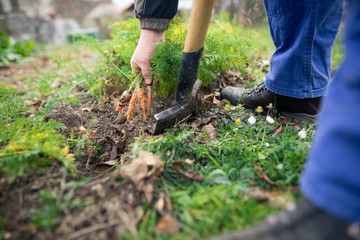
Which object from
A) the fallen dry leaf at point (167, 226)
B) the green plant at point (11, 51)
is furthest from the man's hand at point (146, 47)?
the green plant at point (11, 51)

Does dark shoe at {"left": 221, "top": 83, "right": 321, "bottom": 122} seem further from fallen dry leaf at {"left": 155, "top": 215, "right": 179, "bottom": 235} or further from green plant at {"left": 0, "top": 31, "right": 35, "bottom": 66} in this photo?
green plant at {"left": 0, "top": 31, "right": 35, "bottom": 66}

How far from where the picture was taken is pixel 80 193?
1090 mm

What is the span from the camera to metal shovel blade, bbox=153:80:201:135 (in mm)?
1600

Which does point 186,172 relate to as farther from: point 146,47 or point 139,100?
point 146,47

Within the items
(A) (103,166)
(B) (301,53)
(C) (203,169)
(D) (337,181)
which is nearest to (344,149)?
(D) (337,181)

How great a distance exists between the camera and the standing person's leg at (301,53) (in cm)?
165

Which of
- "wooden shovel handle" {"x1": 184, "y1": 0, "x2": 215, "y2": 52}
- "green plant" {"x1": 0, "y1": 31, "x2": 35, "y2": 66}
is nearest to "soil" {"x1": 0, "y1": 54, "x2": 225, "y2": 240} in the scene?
"wooden shovel handle" {"x1": 184, "y1": 0, "x2": 215, "y2": 52}

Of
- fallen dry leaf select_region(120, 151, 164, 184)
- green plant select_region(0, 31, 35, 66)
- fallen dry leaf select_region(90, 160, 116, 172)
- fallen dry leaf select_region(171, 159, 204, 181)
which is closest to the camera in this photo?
fallen dry leaf select_region(120, 151, 164, 184)

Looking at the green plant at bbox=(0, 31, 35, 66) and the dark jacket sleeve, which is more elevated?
the dark jacket sleeve

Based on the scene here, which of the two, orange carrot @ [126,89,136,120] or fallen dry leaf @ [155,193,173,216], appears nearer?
fallen dry leaf @ [155,193,173,216]

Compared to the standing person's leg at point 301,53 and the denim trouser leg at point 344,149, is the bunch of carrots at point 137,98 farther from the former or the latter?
the denim trouser leg at point 344,149

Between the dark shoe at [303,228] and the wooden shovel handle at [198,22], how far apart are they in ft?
3.76

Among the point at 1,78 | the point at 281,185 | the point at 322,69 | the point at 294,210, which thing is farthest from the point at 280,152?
the point at 1,78

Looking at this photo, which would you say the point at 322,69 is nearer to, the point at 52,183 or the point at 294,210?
the point at 294,210
